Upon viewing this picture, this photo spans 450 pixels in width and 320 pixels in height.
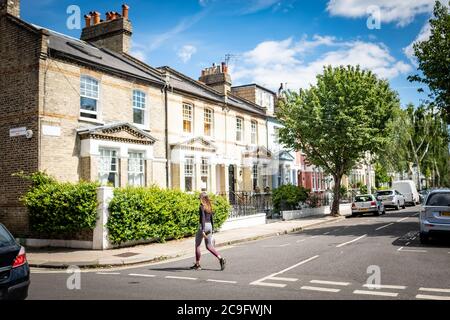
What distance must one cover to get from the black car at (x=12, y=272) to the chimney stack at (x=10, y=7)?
1415 cm

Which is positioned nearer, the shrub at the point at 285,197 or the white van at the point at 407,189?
the shrub at the point at 285,197

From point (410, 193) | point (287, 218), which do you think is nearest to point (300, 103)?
point (287, 218)

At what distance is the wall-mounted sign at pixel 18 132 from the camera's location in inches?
601

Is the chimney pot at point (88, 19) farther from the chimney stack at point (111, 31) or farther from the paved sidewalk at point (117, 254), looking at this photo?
the paved sidewalk at point (117, 254)

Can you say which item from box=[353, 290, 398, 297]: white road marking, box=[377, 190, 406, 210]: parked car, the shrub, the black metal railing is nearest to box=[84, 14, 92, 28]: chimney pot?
the black metal railing

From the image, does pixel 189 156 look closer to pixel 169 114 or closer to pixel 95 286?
pixel 169 114

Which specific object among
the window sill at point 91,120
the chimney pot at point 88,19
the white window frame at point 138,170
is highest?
the chimney pot at point 88,19

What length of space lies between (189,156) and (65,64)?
844 cm

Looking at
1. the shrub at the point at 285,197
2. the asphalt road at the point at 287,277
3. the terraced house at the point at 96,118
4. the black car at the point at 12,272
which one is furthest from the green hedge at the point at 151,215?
the shrub at the point at 285,197

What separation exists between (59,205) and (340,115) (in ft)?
55.1

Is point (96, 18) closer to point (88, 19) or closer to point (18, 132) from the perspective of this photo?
point (88, 19)

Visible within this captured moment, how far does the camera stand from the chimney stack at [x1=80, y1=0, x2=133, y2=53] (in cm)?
2350

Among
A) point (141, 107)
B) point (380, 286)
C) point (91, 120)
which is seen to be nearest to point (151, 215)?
point (91, 120)
